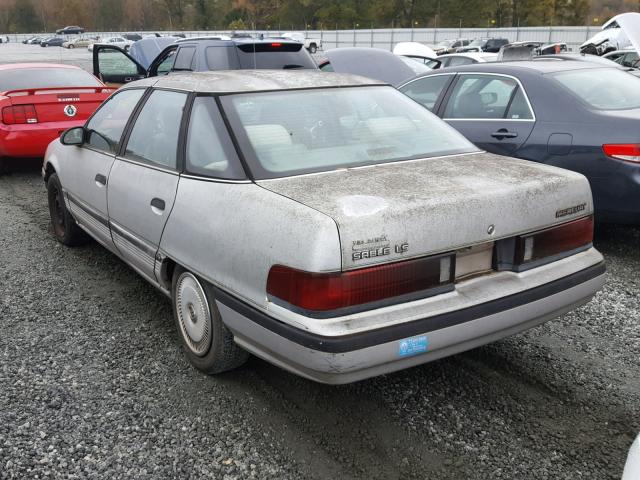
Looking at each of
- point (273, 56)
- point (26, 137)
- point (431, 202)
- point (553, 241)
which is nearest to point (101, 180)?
point (431, 202)

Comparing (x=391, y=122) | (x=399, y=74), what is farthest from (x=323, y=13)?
(x=391, y=122)

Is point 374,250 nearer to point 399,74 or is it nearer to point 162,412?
point 162,412

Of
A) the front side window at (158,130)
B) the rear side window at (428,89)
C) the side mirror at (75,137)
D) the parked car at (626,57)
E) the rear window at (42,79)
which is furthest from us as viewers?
the parked car at (626,57)

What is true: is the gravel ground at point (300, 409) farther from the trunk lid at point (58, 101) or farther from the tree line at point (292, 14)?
the tree line at point (292, 14)

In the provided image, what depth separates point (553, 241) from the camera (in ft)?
9.70

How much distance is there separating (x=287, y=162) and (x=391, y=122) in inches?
31.9

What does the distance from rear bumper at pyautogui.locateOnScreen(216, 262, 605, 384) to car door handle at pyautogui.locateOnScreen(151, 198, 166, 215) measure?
2.32 feet

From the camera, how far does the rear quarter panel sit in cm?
239

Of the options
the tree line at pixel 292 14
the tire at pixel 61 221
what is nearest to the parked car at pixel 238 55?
the tire at pixel 61 221

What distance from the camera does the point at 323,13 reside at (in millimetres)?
83188

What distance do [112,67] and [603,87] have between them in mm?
9113

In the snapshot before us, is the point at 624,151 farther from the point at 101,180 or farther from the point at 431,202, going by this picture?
the point at 101,180

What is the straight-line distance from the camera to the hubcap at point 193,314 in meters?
3.11

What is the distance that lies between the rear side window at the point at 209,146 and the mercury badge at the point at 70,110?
5.06 metres
